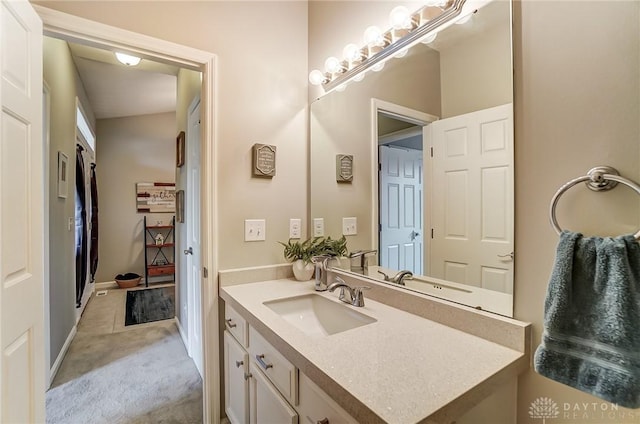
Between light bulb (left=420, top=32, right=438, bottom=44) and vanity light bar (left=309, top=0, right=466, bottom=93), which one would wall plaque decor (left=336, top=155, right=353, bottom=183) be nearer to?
vanity light bar (left=309, top=0, right=466, bottom=93)

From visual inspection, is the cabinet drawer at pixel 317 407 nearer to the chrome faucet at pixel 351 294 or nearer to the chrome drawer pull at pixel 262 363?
the chrome drawer pull at pixel 262 363

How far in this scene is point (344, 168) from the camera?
1701mm

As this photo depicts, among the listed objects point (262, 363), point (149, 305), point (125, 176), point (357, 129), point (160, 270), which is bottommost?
point (149, 305)

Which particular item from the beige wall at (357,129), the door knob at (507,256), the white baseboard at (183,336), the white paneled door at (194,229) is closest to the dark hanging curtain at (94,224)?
the white baseboard at (183,336)

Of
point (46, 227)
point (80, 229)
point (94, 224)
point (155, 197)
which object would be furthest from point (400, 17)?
point (94, 224)

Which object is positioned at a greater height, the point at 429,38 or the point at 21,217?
the point at 429,38

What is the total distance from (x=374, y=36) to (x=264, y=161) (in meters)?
0.84

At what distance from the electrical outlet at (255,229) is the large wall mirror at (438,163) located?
16.9 inches

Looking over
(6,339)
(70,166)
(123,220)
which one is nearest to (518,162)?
(6,339)

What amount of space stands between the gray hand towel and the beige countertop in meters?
0.15

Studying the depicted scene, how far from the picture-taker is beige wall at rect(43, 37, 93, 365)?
2159mm

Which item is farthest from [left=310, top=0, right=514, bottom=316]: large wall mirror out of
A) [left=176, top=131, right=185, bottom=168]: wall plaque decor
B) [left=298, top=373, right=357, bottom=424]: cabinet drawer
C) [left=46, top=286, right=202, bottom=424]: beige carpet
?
[left=176, top=131, right=185, bottom=168]: wall plaque decor

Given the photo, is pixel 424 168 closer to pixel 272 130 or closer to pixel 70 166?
pixel 272 130

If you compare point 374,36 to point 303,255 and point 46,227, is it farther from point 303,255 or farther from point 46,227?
point 46,227
